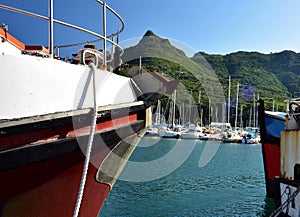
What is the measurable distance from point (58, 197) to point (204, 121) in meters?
89.2

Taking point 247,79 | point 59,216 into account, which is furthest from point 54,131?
point 247,79

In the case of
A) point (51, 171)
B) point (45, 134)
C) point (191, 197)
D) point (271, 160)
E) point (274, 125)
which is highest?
point (45, 134)

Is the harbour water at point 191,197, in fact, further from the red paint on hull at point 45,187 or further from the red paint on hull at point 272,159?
the red paint on hull at point 45,187

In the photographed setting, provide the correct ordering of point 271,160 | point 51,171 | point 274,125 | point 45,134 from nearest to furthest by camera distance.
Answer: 1. point 45,134
2. point 51,171
3. point 274,125
4. point 271,160

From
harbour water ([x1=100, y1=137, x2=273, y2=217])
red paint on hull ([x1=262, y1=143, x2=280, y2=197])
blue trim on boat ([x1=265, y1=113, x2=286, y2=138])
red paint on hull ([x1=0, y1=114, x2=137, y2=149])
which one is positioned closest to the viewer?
red paint on hull ([x1=0, y1=114, x2=137, y2=149])

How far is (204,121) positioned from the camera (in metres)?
91.2

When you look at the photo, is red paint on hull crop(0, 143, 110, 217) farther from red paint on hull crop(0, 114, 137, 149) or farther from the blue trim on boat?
the blue trim on boat

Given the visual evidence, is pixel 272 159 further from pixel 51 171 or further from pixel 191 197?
pixel 51 171

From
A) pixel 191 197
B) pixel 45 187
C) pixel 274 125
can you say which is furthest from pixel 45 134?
pixel 191 197

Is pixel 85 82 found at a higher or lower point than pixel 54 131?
higher

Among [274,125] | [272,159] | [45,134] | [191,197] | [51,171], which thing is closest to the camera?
[45,134]

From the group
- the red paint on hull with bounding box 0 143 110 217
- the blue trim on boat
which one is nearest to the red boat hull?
the red paint on hull with bounding box 0 143 110 217

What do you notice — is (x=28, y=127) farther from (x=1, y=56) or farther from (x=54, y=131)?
(x=1, y=56)

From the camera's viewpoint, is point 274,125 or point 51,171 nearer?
point 51,171
